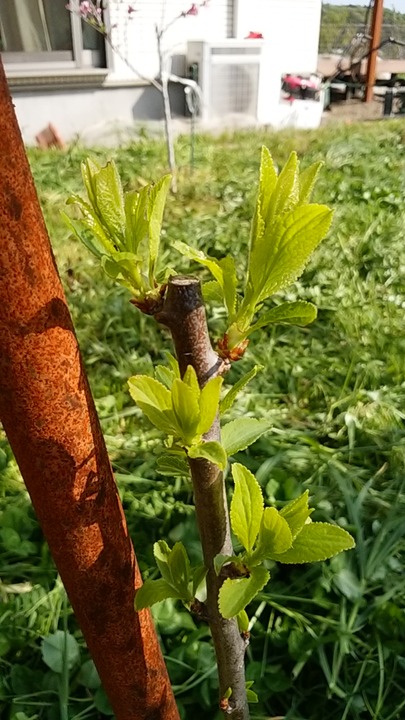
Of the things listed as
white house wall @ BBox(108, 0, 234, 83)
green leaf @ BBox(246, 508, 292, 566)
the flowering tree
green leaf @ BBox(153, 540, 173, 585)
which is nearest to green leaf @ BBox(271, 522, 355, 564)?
green leaf @ BBox(246, 508, 292, 566)

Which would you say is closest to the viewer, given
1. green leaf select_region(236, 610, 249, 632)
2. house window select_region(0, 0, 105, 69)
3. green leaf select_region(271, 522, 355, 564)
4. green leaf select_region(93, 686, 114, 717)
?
green leaf select_region(271, 522, 355, 564)

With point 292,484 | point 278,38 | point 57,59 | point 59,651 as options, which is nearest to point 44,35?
point 57,59

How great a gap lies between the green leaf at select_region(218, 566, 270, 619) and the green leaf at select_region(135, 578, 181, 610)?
0.27ft

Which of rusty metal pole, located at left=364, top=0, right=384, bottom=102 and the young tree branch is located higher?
the young tree branch

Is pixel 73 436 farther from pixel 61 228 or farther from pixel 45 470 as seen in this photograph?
pixel 61 228

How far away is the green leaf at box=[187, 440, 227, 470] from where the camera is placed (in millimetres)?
445

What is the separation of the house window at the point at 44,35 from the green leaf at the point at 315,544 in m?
5.88

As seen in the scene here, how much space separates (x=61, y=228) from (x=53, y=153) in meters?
1.81

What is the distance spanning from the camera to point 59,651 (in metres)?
1.22

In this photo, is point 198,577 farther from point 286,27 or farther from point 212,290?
point 286,27

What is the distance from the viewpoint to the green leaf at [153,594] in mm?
592

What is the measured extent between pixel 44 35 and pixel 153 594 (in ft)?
20.1

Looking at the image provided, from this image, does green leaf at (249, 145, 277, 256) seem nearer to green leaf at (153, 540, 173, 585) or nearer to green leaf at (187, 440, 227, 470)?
green leaf at (187, 440, 227, 470)

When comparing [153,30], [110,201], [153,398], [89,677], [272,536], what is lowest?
[89,677]
